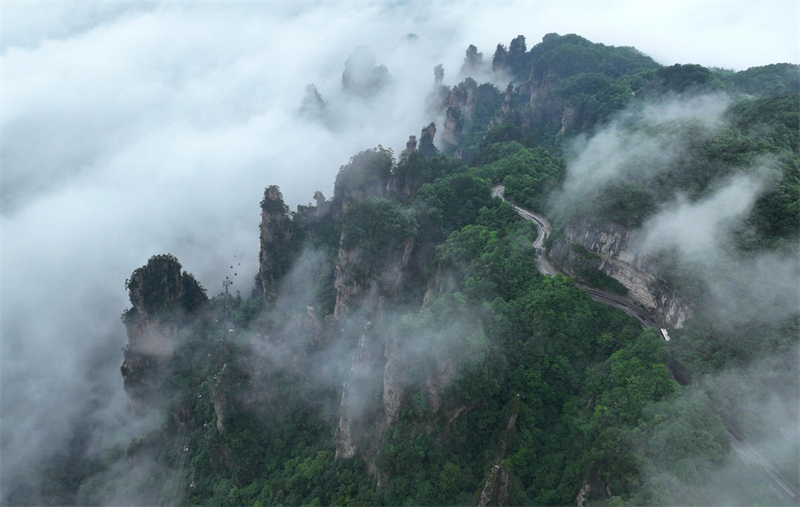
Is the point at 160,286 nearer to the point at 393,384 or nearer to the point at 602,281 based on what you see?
the point at 393,384

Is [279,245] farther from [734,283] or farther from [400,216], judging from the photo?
[734,283]

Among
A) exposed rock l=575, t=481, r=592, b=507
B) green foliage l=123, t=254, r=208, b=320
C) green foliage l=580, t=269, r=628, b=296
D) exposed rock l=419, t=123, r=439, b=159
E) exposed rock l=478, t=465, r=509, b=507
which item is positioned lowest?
exposed rock l=575, t=481, r=592, b=507

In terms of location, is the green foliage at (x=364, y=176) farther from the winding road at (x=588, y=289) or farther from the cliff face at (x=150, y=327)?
the cliff face at (x=150, y=327)

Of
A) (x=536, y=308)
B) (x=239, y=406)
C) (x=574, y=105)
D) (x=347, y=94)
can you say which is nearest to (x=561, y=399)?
(x=536, y=308)

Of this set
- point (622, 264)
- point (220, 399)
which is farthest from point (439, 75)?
point (220, 399)

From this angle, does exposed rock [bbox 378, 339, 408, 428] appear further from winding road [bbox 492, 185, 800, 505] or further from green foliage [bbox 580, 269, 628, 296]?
green foliage [bbox 580, 269, 628, 296]

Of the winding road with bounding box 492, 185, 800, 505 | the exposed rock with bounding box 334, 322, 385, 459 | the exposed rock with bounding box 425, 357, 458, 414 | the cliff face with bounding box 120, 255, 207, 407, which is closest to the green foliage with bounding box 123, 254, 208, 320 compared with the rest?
the cliff face with bounding box 120, 255, 207, 407
